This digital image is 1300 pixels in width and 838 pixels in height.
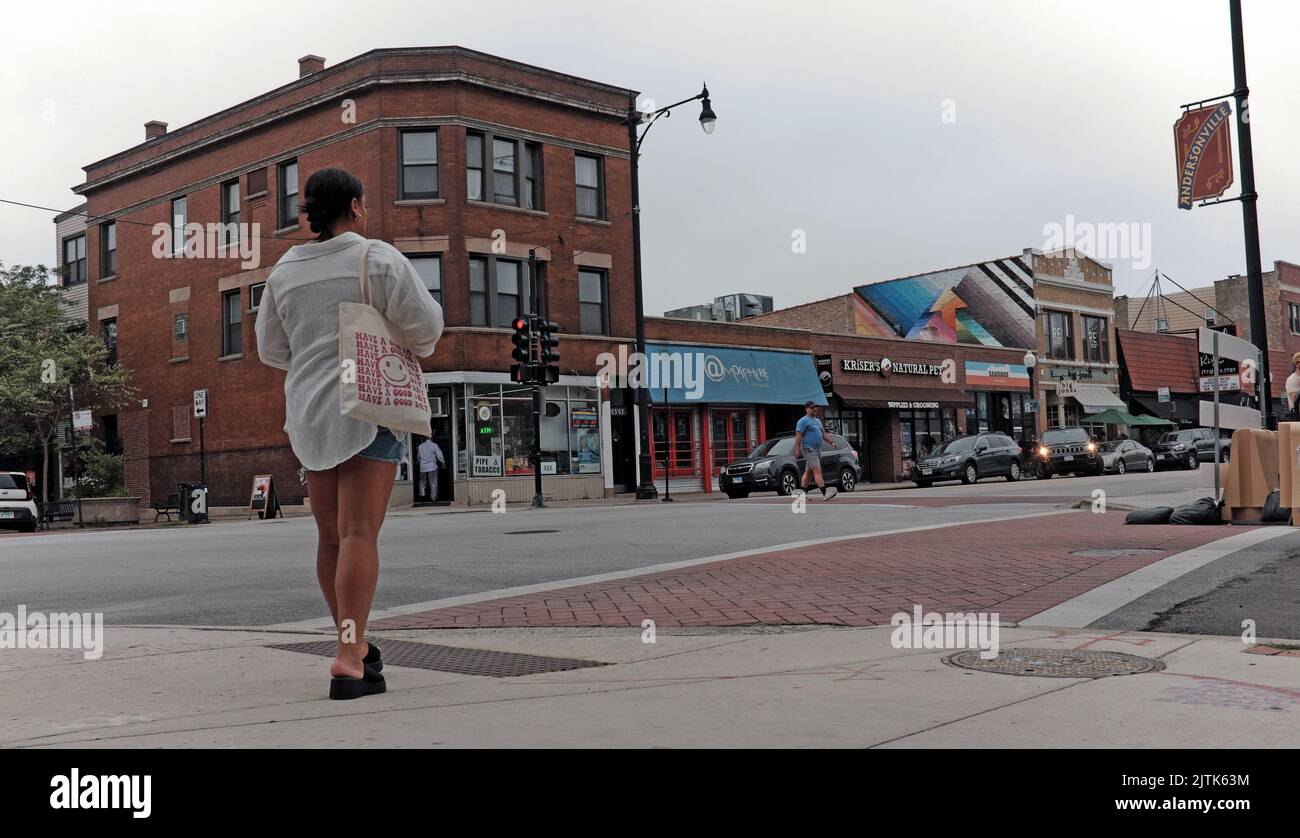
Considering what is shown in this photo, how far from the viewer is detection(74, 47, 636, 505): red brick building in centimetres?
2864

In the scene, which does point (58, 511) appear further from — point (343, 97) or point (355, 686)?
point (355, 686)

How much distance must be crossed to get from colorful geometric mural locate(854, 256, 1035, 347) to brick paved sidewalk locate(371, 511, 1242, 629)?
39.6 meters

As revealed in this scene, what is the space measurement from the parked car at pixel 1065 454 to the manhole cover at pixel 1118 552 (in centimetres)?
2978

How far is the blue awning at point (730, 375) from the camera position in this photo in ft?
108

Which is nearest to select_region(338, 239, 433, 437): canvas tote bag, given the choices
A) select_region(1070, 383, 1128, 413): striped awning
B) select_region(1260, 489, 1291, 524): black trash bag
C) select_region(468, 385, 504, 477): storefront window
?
select_region(1260, 489, 1291, 524): black trash bag

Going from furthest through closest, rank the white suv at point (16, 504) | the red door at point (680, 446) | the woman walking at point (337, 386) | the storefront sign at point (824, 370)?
the storefront sign at point (824, 370) → the red door at point (680, 446) → the white suv at point (16, 504) → the woman walking at point (337, 386)

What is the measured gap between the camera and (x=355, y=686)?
371 centimetres

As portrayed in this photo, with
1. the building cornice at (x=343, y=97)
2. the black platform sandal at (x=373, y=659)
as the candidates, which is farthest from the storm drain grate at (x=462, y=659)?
the building cornice at (x=343, y=97)

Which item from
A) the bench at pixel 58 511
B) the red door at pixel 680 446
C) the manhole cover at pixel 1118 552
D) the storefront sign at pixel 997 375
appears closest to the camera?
the manhole cover at pixel 1118 552

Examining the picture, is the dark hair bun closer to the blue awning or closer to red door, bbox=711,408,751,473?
the blue awning

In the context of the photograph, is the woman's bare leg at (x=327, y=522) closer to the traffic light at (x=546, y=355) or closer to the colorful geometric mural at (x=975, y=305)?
the traffic light at (x=546, y=355)
